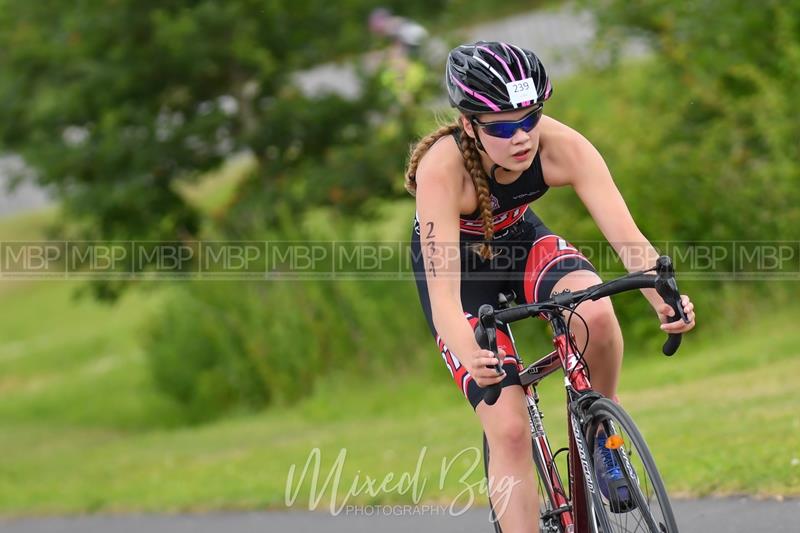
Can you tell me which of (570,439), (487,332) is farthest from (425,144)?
(570,439)

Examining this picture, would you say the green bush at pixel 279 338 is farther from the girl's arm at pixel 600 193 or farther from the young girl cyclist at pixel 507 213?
the girl's arm at pixel 600 193

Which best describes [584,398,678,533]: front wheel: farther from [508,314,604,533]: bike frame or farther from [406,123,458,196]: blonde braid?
[406,123,458,196]: blonde braid

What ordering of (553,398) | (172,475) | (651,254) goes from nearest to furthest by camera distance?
(651,254) → (172,475) → (553,398)

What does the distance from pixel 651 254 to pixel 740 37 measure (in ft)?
41.2

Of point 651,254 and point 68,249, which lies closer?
point 651,254

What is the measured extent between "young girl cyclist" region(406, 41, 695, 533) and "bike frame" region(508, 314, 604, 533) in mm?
104

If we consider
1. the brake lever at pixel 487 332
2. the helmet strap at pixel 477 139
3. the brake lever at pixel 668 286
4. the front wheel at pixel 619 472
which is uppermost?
the helmet strap at pixel 477 139

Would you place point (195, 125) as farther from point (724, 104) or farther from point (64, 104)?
point (724, 104)

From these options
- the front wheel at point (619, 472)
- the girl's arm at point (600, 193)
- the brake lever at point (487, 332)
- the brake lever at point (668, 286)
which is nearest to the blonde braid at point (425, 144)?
the girl's arm at point (600, 193)

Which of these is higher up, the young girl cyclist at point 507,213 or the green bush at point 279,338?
the green bush at point 279,338

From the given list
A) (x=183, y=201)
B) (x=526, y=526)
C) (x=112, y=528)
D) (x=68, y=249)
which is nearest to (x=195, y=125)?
(x=183, y=201)

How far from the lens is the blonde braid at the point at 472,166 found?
16.8ft

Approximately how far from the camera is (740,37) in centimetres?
1670

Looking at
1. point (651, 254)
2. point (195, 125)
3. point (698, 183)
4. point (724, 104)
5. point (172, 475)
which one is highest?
point (195, 125)
